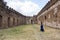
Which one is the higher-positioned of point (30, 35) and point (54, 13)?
point (54, 13)

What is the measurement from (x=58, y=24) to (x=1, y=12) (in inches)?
288

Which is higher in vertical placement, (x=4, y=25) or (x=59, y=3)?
(x=59, y=3)

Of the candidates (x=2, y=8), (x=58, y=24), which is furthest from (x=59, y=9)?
(x=2, y=8)

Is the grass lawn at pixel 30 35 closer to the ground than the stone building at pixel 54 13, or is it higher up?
closer to the ground

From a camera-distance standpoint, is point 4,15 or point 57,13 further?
point 4,15

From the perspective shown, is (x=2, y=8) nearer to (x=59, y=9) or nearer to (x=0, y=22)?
(x=0, y=22)

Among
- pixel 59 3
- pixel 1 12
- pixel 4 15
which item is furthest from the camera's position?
pixel 4 15

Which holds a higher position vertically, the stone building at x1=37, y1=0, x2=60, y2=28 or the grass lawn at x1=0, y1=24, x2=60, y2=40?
the stone building at x1=37, y1=0, x2=60, y2=28

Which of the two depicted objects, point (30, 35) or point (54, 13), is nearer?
point (30, 35)

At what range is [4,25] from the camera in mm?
17234

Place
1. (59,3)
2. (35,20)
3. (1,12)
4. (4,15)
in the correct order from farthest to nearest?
(35,20) → (4,15) → (1,12) → (59,3)

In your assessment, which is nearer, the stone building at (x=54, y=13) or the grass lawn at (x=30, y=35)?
the grass lawn at (x=30, y=35)

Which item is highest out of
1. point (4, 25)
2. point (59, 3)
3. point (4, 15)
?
point (59, 3)

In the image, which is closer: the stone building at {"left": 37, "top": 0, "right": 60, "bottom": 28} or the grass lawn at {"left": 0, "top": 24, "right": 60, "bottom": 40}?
the grass lawn at {"left": 0, "top": 24, "right": 60, "bottom": 40}
